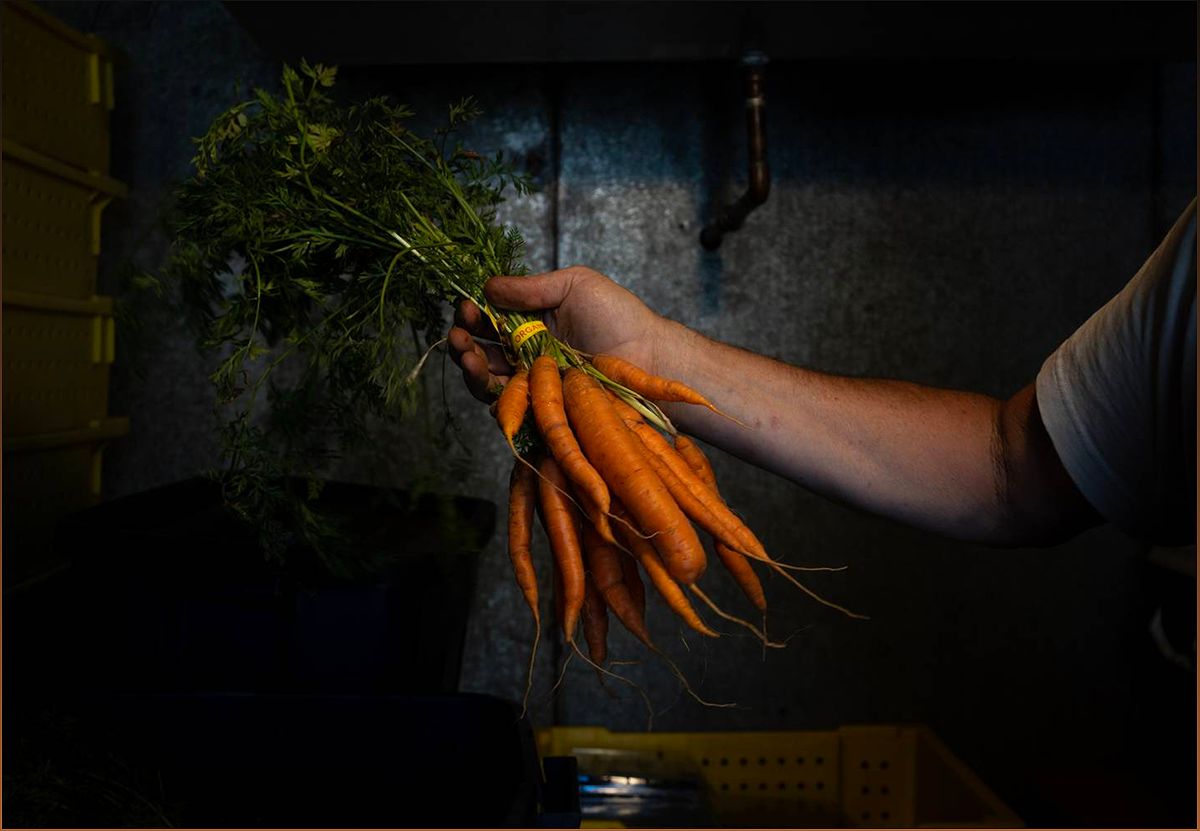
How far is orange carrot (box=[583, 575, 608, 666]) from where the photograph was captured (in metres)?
1.17

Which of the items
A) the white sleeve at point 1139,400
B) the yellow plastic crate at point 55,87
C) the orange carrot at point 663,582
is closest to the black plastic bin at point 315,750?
the orange carrot at point 663,582

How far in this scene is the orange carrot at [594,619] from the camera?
1.17m

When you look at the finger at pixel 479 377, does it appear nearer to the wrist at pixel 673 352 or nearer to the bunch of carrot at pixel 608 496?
the bunch of carrot at pixel 608 496

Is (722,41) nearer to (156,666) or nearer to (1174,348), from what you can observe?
(1174,348)

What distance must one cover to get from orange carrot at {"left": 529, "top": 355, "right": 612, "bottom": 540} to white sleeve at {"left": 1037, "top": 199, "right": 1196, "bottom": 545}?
507mm

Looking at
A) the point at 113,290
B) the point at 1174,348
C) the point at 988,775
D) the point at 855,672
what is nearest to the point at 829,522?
the point at 855,672

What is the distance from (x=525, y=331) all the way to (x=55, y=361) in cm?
116

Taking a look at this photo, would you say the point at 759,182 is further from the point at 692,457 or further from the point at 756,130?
the point at 692,457

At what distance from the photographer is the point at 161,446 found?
225cm

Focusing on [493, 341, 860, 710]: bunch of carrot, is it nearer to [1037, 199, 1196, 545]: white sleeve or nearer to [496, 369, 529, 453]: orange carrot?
[496, 369, 529, 453]: orange carrot

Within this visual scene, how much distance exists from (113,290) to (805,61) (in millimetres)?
1705

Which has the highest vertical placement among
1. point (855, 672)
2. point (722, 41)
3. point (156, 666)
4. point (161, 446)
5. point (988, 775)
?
point (722, 41)

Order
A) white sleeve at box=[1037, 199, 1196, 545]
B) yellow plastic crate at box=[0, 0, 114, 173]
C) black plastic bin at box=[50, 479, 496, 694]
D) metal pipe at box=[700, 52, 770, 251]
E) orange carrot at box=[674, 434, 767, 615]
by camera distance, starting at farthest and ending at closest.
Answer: metal pipe at box=[700, 52, 770, 251] → yellow plastic crate at box=[0, 0, 114, 173] → black plastic bin at box=[50, 479, 496, 694] → orange carrot at box=[674, 434, 767, 615] → white sleeve at box=[1037, 199, 1196, 545]

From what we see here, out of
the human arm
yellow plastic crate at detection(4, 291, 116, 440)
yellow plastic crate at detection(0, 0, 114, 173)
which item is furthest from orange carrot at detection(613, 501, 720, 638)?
yellow plastic crate at detection(0, 0, 114, 173)
